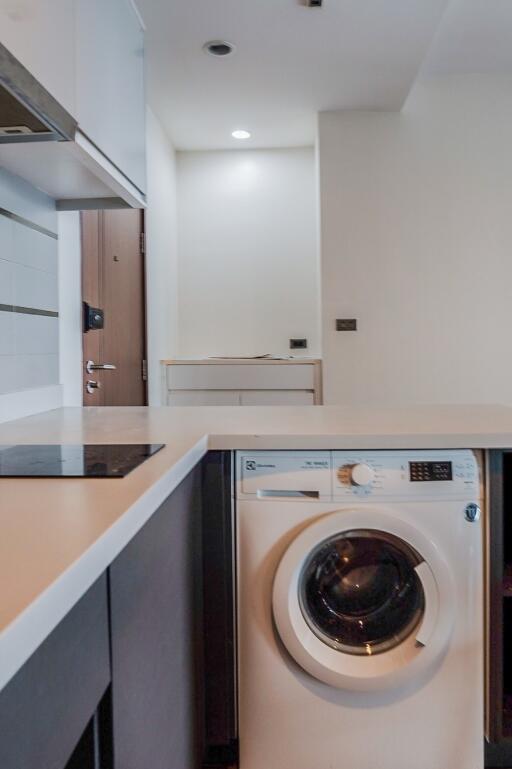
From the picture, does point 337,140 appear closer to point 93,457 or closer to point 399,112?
point 399,112

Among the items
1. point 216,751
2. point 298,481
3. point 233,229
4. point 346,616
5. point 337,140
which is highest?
point 337,140

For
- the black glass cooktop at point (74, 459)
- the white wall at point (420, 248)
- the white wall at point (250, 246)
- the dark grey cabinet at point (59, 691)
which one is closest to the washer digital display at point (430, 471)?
the black glass cooktop at point (74, 459)

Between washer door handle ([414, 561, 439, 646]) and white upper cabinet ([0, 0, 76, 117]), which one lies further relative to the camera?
washer door handle ([414, 561, 439, 646])

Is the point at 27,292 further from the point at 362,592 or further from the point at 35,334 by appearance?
the point at 362,592

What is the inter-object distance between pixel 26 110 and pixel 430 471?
115cm

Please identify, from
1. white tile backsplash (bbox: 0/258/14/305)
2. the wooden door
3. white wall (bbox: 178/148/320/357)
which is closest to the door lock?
white tile backsplash (bbox: 0/258/14/305)

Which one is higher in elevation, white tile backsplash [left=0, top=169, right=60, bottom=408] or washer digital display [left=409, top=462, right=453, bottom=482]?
white tile backsplash [left=0, top=169, right=60, bottom=408]

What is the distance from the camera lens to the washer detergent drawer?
141cm

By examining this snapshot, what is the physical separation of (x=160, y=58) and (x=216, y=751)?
10.1 feet

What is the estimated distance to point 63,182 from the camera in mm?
1697

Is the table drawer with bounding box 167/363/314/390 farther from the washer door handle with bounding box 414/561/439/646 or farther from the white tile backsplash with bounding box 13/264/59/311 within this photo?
the washer door handle with bounding box 414/561/439/646

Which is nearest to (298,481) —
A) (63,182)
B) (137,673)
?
(137,673)

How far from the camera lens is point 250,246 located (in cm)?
436

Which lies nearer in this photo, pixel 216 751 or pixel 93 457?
pixel 93 457
